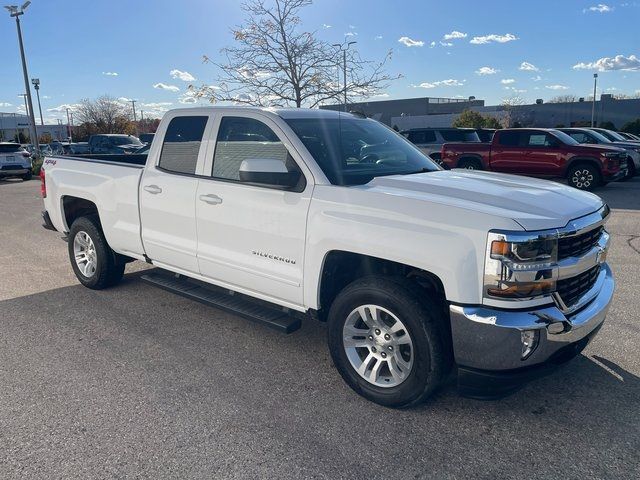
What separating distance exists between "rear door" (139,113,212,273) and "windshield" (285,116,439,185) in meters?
1.01

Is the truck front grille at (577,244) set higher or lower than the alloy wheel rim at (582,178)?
higher

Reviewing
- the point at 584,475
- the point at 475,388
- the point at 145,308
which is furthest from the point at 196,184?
the point at 584,475

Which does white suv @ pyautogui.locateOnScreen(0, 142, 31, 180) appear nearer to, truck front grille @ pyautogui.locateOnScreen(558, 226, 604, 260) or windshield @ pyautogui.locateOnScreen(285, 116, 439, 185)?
windshield @ pyautogui.locateOnScreen(285, 116, 439, 185)

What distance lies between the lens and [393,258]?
129 inches

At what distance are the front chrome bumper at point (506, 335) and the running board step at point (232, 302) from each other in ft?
4.35

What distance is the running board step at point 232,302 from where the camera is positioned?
13.1 feet

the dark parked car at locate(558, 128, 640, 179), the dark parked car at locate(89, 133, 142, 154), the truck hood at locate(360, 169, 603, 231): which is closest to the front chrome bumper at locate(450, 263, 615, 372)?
the truck hood at locate(360, 169, 603, 231)

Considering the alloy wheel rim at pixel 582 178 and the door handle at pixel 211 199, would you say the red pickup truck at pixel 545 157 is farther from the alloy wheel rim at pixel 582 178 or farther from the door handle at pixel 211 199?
the door handle at pixel 211 199

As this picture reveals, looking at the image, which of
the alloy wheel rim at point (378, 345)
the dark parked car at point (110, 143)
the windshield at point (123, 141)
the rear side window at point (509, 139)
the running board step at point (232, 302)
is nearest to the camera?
the alloy wheel rim at point (378, 345)

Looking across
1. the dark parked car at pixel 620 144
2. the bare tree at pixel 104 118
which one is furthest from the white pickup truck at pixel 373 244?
the bare tree at pixel 104 118

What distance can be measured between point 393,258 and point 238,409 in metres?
1.40

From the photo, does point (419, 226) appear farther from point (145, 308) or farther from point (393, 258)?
point (145, 308)

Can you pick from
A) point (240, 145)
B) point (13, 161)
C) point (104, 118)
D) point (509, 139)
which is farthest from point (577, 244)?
point (104, 118)

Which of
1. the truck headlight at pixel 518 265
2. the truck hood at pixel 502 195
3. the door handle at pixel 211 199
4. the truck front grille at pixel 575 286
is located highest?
the truck hood at pixel 502 195
